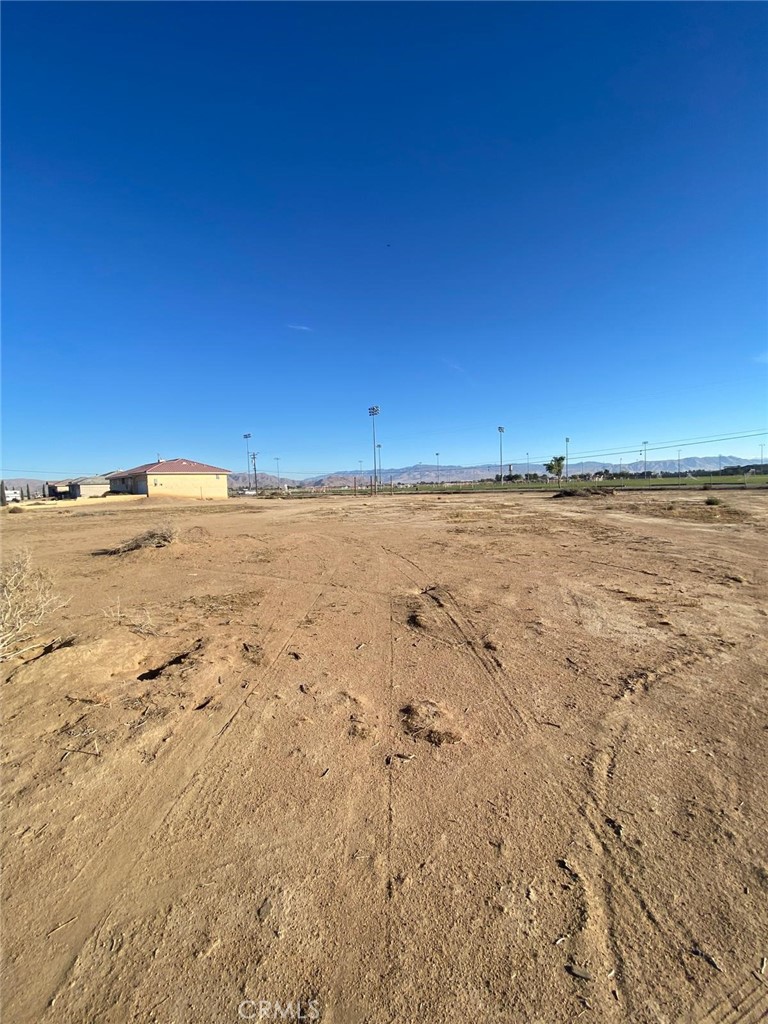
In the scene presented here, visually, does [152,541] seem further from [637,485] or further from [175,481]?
[637,485]

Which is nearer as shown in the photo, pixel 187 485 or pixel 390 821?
pixel 390 821

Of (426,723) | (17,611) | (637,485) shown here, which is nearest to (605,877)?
(426,723)

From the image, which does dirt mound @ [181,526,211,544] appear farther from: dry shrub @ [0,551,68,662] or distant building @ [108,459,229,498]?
distant building @ [108,459,229,498]

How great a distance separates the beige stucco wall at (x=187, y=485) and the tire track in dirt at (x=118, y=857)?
61.1 m

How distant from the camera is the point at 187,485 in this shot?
201 ft

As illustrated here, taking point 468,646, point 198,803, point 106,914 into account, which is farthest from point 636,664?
point 106,914

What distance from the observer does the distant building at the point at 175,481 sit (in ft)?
192

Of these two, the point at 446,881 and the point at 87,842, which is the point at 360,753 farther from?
the point at 87,842

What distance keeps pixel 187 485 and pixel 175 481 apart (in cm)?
162

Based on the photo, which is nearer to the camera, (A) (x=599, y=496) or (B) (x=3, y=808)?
(B) (x=3, y=808)

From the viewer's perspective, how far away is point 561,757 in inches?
140

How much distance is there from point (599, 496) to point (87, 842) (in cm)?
4242

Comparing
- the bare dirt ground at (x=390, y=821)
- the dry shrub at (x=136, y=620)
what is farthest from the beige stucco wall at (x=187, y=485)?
the bare dirt ground at (x=390, y=821)

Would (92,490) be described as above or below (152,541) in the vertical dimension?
above
